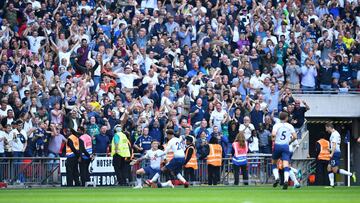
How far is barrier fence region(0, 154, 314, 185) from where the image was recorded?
38.0 meters

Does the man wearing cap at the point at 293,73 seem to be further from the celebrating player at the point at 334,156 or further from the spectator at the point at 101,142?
the spectator at the point at 101,142

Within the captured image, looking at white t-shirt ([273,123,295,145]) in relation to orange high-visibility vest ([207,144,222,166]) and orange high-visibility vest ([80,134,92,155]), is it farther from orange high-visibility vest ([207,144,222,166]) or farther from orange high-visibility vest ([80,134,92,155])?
orange high-visibility vest ([80,134,92,155])

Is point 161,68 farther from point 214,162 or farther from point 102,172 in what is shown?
point 102,172

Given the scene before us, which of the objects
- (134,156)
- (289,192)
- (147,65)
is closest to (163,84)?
(147,65)

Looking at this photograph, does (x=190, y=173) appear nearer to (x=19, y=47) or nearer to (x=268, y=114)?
(x=268, y=114)

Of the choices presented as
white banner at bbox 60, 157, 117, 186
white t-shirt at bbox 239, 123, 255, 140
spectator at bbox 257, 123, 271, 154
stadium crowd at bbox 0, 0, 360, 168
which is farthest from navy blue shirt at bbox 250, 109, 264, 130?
white banner at bbox 60, 157, 117, 186

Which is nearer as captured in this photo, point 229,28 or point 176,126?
point 176,126

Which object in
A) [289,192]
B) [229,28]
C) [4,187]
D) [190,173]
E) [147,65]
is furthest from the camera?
Answer: [229,28]

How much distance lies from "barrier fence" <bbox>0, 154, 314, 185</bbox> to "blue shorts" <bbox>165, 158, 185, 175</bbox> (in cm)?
340

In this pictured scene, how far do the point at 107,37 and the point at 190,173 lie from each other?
5988 millimetres

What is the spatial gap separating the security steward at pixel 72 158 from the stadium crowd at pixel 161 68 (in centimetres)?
127

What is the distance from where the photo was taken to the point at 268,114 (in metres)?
42.6

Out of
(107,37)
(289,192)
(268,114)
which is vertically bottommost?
(289,192)

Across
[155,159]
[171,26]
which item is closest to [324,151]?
[155,159]
